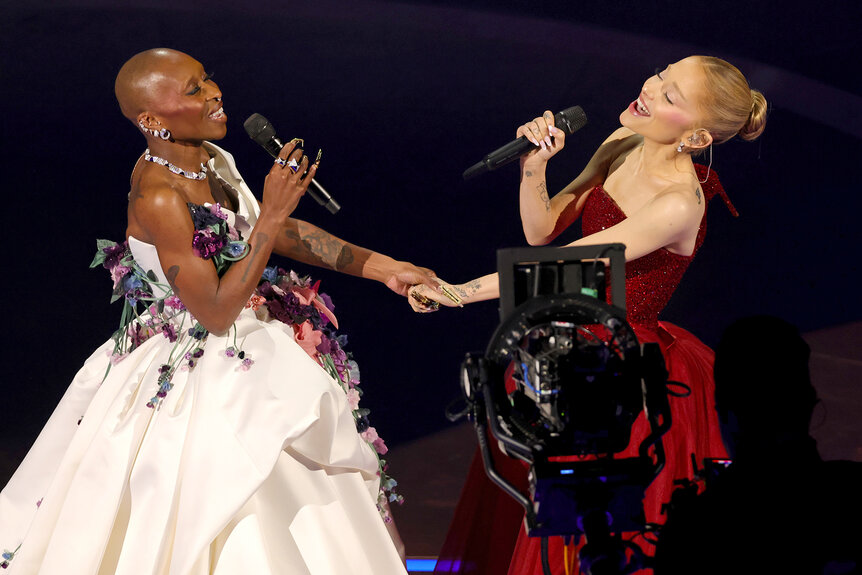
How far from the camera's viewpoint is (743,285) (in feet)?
11.7

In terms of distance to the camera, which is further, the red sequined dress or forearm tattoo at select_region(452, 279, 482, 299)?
forearm tattoo at select_region(452, 279, 482, 299)

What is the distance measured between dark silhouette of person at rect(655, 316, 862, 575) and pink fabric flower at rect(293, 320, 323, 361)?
1.18 m

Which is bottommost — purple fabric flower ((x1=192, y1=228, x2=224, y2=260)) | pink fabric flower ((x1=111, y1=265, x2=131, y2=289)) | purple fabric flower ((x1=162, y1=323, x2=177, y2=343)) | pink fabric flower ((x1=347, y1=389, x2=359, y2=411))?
pink fabric flower ((x1=347, y1=389, x2=359, y2=411))

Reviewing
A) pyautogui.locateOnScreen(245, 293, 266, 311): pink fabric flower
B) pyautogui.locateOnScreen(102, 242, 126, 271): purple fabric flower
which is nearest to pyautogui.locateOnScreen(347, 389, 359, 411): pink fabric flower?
pyautogui.locateOnScreen(245, 293, 266, 311): pink fabric flower

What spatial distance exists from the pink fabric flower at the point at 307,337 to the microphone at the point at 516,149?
0.56 meters

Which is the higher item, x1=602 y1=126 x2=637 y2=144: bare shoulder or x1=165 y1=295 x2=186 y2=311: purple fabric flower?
x1=602 y1=126 x2=637 y2=144: bare shoulder

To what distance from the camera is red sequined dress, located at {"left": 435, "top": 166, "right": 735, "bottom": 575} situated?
2303 mm

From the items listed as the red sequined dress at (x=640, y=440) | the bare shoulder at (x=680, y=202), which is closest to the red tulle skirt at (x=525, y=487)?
the red sequined dress at (x=640, y=440)

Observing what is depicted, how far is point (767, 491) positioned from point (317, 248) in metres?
1.48

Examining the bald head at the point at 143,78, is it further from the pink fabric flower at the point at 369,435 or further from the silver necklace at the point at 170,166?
the pink fabric flower at the point at 369,435

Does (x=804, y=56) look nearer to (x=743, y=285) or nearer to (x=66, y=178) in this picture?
(x=743, y=285)

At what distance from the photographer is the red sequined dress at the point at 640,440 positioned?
2303 millimetres

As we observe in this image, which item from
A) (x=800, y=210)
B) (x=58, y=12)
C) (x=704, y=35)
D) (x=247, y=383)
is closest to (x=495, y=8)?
(x=704, y=35)

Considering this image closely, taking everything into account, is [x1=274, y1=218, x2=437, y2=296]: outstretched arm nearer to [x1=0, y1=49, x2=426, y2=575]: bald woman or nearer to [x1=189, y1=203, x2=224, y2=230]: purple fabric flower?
[x1=0, y1=49, x2=426, y2=575]: bald woman
